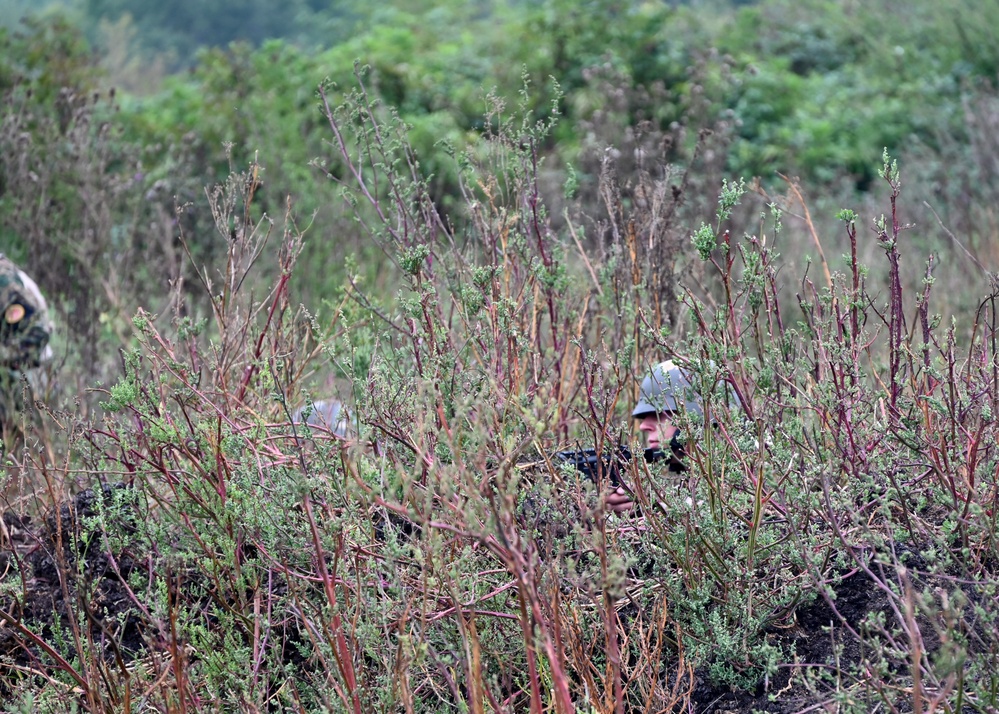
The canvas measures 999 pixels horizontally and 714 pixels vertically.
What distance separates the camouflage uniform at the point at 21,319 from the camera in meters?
4.61

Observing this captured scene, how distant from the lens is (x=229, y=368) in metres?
3.14

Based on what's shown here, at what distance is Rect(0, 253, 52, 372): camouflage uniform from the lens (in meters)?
4.61

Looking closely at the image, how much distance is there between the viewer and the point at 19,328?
187 inches

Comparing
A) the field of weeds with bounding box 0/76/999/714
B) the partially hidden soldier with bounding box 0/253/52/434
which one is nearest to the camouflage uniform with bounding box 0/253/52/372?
the partially hidden soldier with bounding box 0/253/52/434

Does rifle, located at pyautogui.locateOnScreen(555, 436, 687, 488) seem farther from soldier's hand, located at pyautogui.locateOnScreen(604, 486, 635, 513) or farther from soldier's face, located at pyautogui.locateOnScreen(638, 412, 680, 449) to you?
soldier's face, located at pyautogui.locateOnScreen(638, 412, 680, 449)

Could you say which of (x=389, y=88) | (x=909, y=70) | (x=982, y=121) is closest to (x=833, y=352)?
(x=982, y=121)

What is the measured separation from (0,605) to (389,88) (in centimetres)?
876

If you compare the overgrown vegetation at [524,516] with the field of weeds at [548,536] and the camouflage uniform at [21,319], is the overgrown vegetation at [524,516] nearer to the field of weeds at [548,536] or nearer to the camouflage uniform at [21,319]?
the field of weeds at [548,536]

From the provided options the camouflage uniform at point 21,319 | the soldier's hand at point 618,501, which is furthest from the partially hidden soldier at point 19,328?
the soldier's hand at point 618,501

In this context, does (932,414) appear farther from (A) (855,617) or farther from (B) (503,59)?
(B) (503,59)

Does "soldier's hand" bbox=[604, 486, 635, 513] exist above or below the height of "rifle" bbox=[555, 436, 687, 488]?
below

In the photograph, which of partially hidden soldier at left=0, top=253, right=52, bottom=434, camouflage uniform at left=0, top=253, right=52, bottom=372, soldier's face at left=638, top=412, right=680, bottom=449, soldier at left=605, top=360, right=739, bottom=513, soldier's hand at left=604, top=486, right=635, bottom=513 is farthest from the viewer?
camouflage uniform at left=0, top=253, right=52, bottom=372

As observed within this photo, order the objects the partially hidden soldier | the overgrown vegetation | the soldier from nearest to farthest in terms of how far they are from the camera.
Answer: the overgrown vegetation → the soldier → the partially hidden soldier

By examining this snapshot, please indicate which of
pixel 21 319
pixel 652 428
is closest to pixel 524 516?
pixel 652 428
